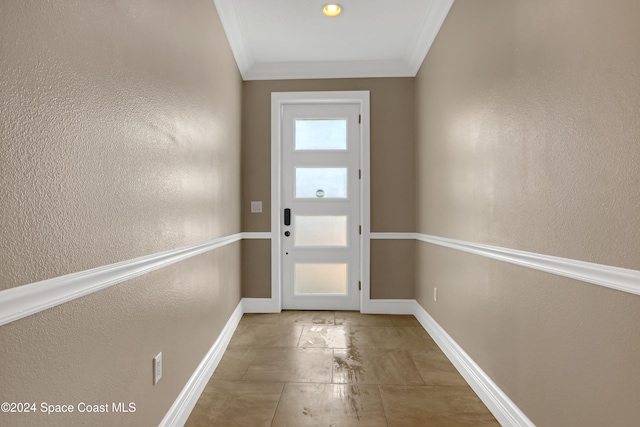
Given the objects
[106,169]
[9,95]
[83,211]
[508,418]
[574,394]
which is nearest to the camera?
[9,95]

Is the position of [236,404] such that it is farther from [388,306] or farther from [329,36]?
[329,36]

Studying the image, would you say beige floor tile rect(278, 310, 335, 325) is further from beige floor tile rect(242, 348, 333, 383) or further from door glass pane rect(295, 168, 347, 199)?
door glass pane rect(295, 168, 347, 199)

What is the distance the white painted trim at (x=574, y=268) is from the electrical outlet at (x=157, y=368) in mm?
1599

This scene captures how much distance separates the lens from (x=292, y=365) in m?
2.44

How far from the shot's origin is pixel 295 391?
209 centimetres

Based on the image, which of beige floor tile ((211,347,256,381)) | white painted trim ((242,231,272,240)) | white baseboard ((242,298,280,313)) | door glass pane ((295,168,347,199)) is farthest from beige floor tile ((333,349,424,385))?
door glass pane ((295,168,347,199))

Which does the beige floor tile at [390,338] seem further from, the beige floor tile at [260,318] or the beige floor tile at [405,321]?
the beige floor tile at [260,318]

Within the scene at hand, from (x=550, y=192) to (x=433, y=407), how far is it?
4.21ft

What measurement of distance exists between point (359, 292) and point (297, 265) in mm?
705

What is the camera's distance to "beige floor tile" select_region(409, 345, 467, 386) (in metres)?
2.23

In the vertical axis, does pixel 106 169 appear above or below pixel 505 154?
below

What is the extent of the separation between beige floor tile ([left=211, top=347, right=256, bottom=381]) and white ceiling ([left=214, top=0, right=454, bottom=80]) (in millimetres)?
2480

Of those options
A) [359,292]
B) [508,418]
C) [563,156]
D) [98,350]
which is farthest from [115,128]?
[359,292]

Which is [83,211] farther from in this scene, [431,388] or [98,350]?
[431,388]
